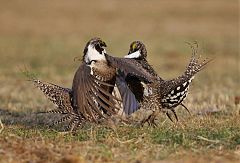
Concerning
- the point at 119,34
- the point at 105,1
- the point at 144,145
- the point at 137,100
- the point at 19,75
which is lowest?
the point at 144,145

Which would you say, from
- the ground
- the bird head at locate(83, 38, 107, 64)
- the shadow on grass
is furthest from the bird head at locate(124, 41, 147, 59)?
the shadow on grass

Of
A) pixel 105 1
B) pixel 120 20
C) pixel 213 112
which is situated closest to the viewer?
pixel 213 112

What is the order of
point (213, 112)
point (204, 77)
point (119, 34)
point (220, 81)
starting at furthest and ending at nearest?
point (119, 34), point (204, 77), point (220, 81), point (213, 112)

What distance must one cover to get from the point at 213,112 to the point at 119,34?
16794mm

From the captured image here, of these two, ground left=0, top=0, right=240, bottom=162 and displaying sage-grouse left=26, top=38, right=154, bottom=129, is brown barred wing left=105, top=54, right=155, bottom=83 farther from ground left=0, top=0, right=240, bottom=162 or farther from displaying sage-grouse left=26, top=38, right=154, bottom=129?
ground left=0, top=0, right=240, bottom=162

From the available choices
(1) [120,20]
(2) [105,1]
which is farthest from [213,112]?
(2) [105,1]

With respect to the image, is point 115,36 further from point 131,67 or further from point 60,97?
point 131,67

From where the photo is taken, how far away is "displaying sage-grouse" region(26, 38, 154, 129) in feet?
22.4

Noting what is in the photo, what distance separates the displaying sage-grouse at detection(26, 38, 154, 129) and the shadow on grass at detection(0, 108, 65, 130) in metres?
0.70

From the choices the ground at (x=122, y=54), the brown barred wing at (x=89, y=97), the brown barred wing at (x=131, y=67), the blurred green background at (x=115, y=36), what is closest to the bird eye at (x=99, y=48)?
the brown barred wing at (x=131, y=67)

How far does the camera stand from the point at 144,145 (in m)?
6.44

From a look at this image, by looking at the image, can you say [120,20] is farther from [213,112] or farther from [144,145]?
[144,145]

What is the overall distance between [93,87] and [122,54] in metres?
12.5

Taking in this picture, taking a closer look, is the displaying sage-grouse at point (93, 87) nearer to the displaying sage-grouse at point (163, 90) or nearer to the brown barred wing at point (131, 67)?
the brown barred wing at point (131, 67)
